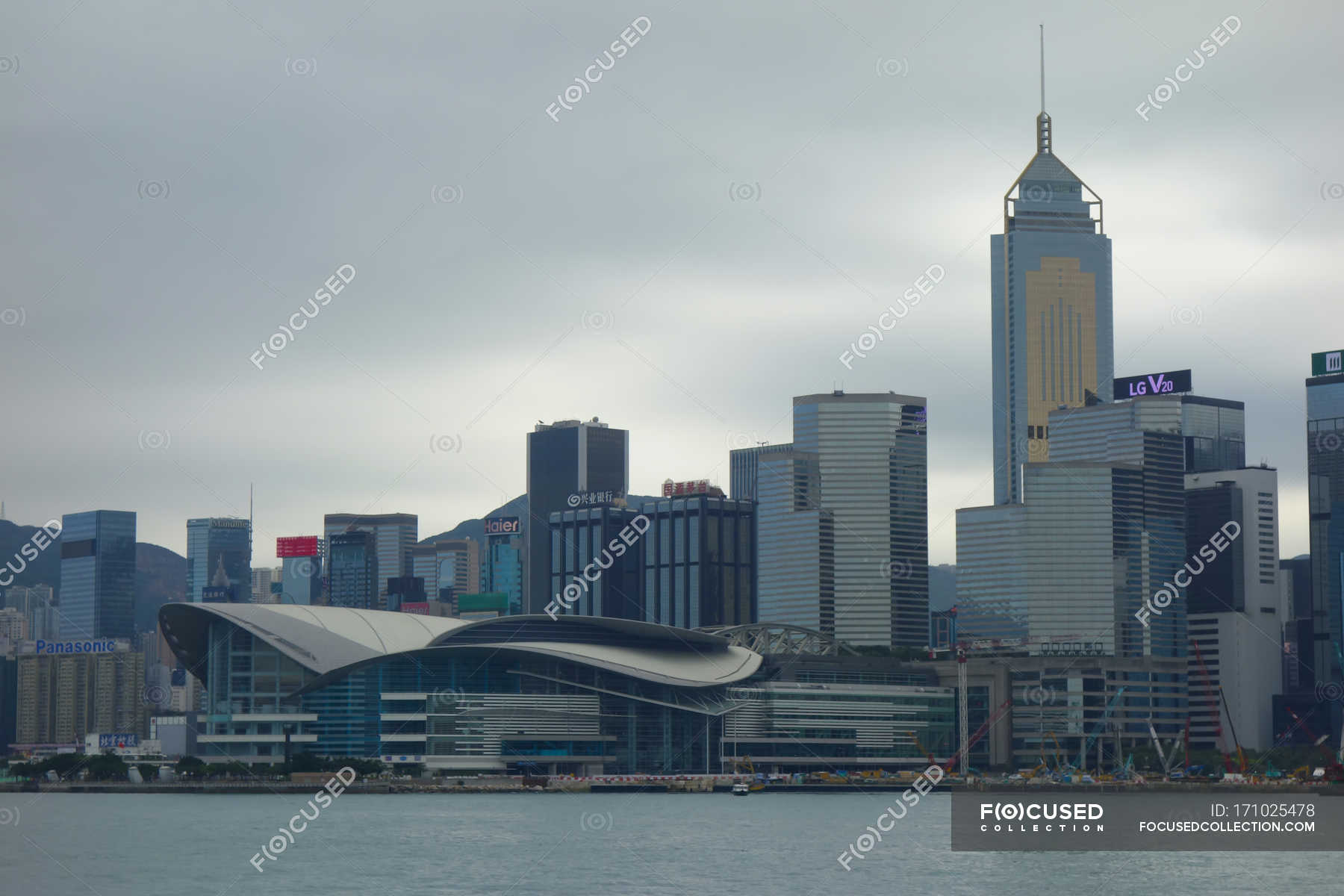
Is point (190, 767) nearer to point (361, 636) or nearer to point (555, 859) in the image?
point (361, 636)

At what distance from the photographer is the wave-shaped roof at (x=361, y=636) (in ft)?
606

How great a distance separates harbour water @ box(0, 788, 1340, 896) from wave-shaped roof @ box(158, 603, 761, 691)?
49.4 metres

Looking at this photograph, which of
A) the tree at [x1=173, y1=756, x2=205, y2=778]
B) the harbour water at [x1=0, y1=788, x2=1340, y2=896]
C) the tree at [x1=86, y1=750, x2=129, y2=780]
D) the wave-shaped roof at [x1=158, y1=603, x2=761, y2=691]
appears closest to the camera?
the harbour water at [x1=0, y1=788, x2=1340, y2=896]

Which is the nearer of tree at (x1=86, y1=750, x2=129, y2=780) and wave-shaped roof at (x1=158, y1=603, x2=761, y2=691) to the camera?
wave-shaped roof at (x1=158, y1=603, x2=761, y2=691)

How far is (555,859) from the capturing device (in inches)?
3580

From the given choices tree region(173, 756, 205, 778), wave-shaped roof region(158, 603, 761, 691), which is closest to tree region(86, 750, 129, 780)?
tree region(173, 756, 205, 778)

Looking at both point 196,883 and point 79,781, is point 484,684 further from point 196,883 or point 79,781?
point 196,883

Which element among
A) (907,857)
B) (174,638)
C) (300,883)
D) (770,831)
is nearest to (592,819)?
(770,831)

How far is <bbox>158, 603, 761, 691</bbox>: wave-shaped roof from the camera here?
7274 inches

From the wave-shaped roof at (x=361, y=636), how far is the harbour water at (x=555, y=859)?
49.4 metres

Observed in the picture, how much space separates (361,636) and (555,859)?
Answer: 101578 millimetres

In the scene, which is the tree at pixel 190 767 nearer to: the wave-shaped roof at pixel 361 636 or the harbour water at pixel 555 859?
the wave-shaped roof at pixel 361 636

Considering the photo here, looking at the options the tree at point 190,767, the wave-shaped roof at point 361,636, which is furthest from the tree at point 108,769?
the wave-shaped roof at point 361,636

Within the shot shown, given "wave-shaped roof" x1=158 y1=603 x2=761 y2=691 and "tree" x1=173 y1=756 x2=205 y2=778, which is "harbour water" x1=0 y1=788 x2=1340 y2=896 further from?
"wave-shaped roof" x1=158 y1=603 x2=761 y2=691
